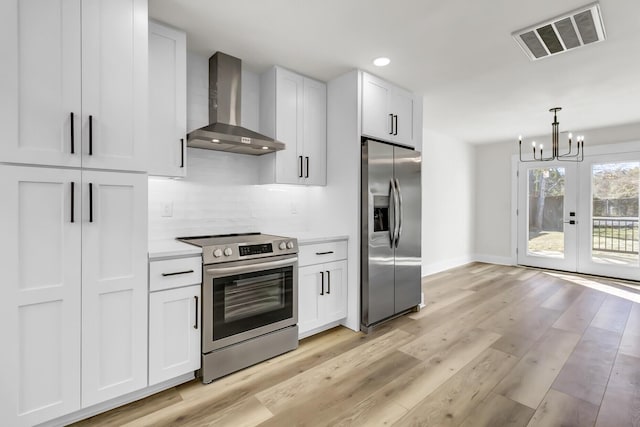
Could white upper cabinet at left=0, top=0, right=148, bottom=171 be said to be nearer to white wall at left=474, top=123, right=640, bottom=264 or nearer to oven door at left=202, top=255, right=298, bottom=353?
oven door at left=202, top=255, right=298, bottom=353

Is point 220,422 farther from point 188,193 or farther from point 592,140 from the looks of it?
point 592,140

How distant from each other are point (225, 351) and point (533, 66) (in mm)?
3646

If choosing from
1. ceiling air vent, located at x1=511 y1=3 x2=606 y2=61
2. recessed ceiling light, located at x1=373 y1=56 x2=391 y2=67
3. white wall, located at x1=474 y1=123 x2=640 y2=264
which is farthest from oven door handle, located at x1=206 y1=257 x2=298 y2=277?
white wall, located at x1=474 y1=123 x2=640 y2=264

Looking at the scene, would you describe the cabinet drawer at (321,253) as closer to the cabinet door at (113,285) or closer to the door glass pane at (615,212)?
the cabinet door at (113,285)

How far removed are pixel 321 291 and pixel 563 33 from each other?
110 inches

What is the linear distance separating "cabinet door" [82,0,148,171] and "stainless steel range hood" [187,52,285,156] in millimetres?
618

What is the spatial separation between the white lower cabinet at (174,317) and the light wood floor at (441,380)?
0.20 meters

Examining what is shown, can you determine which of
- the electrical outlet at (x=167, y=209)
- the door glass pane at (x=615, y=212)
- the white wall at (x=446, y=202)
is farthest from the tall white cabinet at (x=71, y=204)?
the door glass pane at (x=615, y=212)

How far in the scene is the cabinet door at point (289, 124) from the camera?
9.92 feet

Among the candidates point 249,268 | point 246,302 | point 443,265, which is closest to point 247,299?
point 246,302

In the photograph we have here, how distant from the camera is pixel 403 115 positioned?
3.53 meters

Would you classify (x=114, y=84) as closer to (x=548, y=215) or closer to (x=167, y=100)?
(x=167, y=100)

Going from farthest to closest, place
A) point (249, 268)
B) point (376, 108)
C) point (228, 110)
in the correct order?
point (376, 108), point (228, 110), point (249, 268)

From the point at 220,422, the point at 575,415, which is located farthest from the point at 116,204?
the point at 575,415
